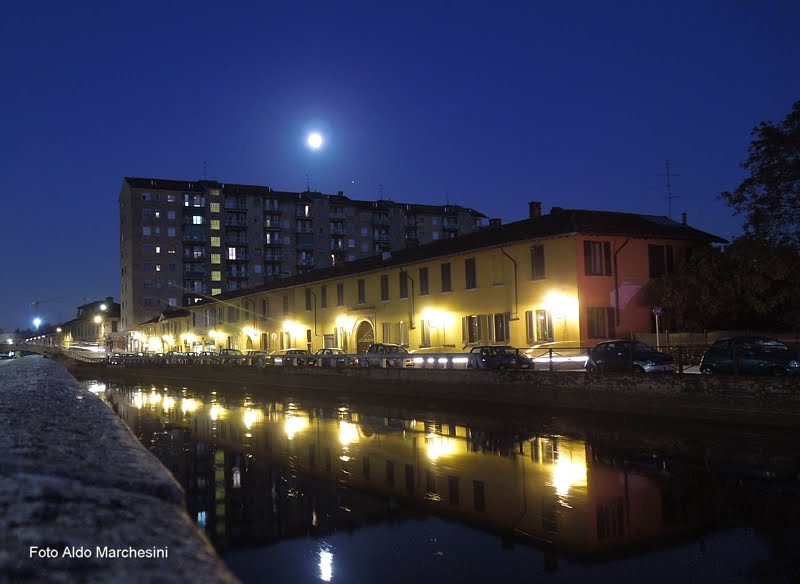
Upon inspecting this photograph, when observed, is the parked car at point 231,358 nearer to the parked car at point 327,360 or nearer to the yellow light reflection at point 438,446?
the parked car at point 327,360

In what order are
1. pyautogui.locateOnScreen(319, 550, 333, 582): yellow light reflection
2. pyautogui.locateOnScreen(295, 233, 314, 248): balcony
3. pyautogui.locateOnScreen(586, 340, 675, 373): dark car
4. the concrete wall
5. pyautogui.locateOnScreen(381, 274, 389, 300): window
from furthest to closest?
pyautogui.locateOnScreen(295, 233, 314, 248): balcony
pyautogui.locateOnScreen(381, 274, 389, 300): window
pyautogui.locateOnScreen(586, 340, 675, 373): dark car
pyautogui.locateOnScreen(319, 550, 333, 582): yellow light reflection
the concrete wall

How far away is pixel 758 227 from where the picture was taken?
3022 centimetres

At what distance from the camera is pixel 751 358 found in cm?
2083

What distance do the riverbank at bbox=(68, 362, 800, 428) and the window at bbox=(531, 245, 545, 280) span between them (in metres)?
8.74

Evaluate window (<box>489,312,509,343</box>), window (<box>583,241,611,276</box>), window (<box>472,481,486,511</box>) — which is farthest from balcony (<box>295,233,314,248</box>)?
window (<box>472,481,486,511</box>)

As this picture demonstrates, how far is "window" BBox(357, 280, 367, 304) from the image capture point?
48.9 m

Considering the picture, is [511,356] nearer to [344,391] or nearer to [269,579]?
[344,391]

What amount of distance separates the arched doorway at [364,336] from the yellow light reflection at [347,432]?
25.9 meters

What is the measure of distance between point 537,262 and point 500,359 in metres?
7.50

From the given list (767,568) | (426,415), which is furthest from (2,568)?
(426,415)

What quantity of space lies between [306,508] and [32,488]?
310 inches

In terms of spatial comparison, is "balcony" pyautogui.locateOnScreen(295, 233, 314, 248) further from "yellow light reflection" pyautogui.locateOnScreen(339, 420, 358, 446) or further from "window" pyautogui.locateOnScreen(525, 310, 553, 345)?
"yellow light reflection" pyautogui.locateOnScreen(339, 420, 358, 446)

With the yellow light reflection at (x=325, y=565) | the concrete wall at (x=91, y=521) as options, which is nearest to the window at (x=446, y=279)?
the yellow light reflection at (x=325, y=565)

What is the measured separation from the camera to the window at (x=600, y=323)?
33.1m
